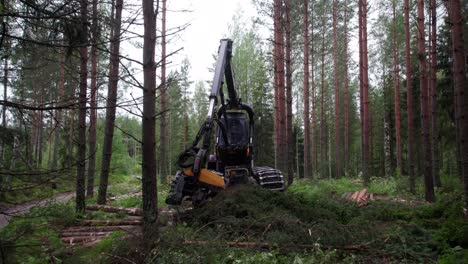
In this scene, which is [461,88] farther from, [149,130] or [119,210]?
[119,210]

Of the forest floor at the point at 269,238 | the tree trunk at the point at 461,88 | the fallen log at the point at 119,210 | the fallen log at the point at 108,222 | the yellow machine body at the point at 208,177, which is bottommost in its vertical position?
the fallen log at the point at 108,222

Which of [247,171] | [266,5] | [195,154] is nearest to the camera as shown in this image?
[195,154]

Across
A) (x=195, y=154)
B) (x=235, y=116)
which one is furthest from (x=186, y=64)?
(x=195, y=154)

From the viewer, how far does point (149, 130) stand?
526cm

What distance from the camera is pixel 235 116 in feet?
34.8

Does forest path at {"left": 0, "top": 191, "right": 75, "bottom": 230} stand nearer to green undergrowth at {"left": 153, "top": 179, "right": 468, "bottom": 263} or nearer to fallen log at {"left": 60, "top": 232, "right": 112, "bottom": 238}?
fallen log at {"left": 60, "top": 232, "right": 112, "bottom": 238}

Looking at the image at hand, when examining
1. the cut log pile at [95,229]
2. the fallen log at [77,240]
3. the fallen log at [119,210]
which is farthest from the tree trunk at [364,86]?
the fallen log at [77,240]

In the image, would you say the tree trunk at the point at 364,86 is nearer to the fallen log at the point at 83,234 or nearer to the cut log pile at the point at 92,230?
the cut log pile at the point at 92,230

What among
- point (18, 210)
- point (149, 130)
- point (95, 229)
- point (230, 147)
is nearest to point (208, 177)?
point (230, 147)

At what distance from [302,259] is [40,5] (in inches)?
165

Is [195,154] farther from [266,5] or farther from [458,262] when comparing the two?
[266,5]

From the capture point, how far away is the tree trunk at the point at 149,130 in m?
5.18

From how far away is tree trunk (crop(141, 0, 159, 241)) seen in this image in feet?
17.0

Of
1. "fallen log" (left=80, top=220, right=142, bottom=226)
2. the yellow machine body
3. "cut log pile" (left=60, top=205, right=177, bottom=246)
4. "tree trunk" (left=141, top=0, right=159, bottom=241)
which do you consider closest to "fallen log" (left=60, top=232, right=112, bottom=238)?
"cut log pile" (left=60, top=205, right=177, bottom=246)
